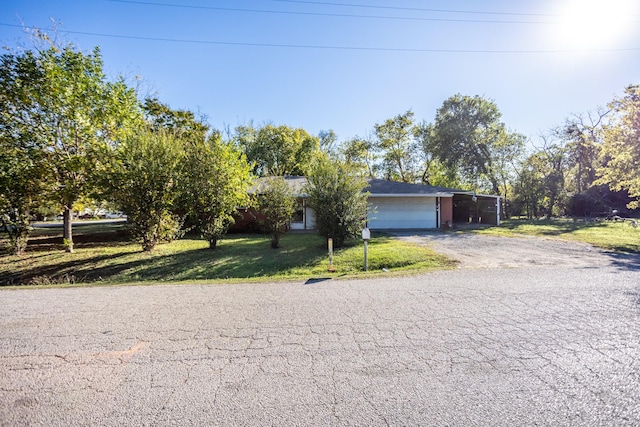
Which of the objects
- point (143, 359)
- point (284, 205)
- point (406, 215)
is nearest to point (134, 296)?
point (143, 359)

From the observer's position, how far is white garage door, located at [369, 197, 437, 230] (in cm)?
1917

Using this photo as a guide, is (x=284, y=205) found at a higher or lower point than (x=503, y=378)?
higher

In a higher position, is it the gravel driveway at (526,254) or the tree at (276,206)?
the tree at (276,206)

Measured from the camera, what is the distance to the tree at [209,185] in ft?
36.6

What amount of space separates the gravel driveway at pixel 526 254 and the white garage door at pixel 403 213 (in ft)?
21.0

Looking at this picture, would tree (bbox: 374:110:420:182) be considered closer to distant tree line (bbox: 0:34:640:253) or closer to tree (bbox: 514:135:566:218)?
tree (bbox: 514:135:566:218)

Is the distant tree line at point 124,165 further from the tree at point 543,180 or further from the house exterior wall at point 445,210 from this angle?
the tree at point 543,180

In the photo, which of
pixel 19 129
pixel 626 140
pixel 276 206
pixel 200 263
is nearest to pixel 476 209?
pixel 626 140

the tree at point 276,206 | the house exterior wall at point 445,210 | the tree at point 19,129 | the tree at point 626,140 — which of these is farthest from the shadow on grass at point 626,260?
the tree at point 19,129

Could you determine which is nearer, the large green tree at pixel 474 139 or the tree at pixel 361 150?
the large green tree at pixel 474 139

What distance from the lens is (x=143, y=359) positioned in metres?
3.11

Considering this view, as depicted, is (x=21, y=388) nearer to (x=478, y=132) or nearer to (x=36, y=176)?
(x=36, y=176)

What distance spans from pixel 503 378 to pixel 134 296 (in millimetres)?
5723

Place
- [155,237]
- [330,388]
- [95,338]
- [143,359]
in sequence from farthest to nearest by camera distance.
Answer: [155,237], [95,338], [143,359], [330,388]
